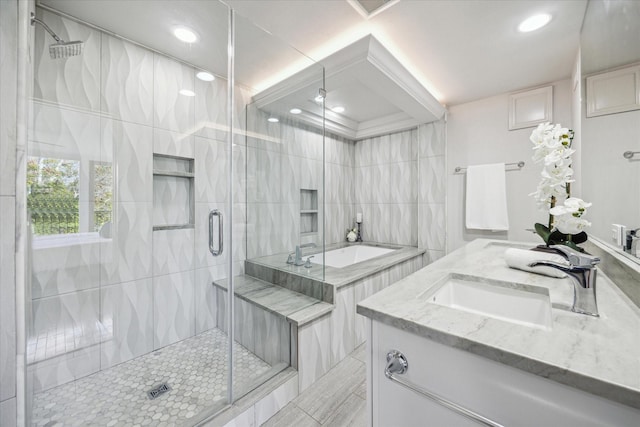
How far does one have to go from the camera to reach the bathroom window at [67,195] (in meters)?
1.33

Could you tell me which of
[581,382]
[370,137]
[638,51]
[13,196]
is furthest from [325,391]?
[370,137]

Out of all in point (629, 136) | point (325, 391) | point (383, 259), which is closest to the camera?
point (629, 136)

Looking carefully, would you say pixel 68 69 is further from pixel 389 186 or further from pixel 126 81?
pixel 389 186

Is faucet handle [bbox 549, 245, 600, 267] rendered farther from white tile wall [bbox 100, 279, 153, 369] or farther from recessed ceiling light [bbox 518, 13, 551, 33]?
white tile wall [bbox 100, 279, 153, 369]

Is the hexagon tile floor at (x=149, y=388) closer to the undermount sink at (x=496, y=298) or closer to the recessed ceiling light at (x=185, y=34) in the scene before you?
the undermount sink at (x=496, y=298)

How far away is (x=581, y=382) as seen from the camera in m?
0.43

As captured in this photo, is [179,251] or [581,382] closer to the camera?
[581,382]

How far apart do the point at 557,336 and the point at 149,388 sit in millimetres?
2122

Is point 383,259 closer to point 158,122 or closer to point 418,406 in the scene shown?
point 418,406

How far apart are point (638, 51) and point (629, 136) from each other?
0.91 feet

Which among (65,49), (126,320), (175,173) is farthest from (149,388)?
(65,49)

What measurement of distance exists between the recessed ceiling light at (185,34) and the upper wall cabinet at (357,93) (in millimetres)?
617

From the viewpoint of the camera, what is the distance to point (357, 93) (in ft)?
9.00

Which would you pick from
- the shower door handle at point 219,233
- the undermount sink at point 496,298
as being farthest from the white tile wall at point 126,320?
the undermount sink at point 496,298
